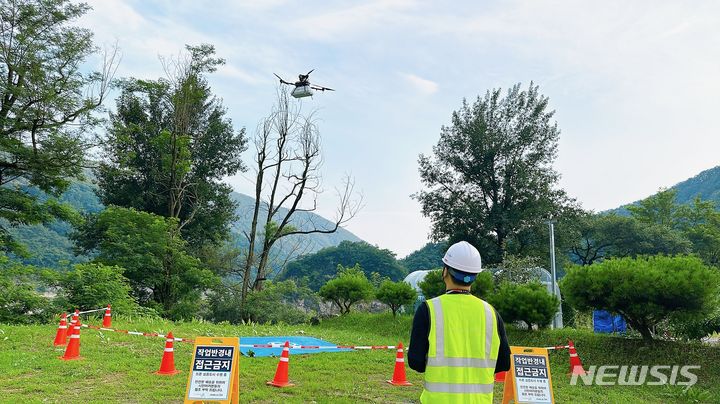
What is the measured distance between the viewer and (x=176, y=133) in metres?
23.9

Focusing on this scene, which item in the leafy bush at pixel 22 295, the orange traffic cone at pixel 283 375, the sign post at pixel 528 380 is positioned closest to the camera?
the sign post at pixel 528 380

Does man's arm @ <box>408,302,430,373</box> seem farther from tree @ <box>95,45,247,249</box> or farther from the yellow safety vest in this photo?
tree @ <box>95,45,247,249</box>

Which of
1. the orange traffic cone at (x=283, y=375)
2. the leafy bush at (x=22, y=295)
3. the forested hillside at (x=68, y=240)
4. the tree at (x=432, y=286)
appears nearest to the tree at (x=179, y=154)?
the forested hillside at (x=68, y=240)

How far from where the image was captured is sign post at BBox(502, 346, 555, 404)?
19.3 feet

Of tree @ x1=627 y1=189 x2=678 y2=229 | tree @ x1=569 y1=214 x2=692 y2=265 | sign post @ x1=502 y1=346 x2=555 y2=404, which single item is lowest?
sign post @ x1=502 y1=346 x2=555 y2=404

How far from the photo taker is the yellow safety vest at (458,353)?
245 centimetres

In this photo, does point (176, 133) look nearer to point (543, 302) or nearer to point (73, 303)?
point (73, 303)

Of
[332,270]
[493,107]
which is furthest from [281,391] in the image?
[332,270]

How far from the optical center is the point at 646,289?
32.0ft

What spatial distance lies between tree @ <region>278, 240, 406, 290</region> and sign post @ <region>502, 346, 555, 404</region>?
55413mm

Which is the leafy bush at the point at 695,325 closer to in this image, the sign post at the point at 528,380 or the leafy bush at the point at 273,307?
the sign post at the point at 528,380

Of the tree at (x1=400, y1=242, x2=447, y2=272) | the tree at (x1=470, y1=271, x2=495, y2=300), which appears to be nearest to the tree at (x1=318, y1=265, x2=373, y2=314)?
the tree at (x1=470, y1=271, x2=495, y2=300)

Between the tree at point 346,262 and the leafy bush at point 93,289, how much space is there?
45113mm

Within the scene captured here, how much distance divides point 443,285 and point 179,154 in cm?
1516
